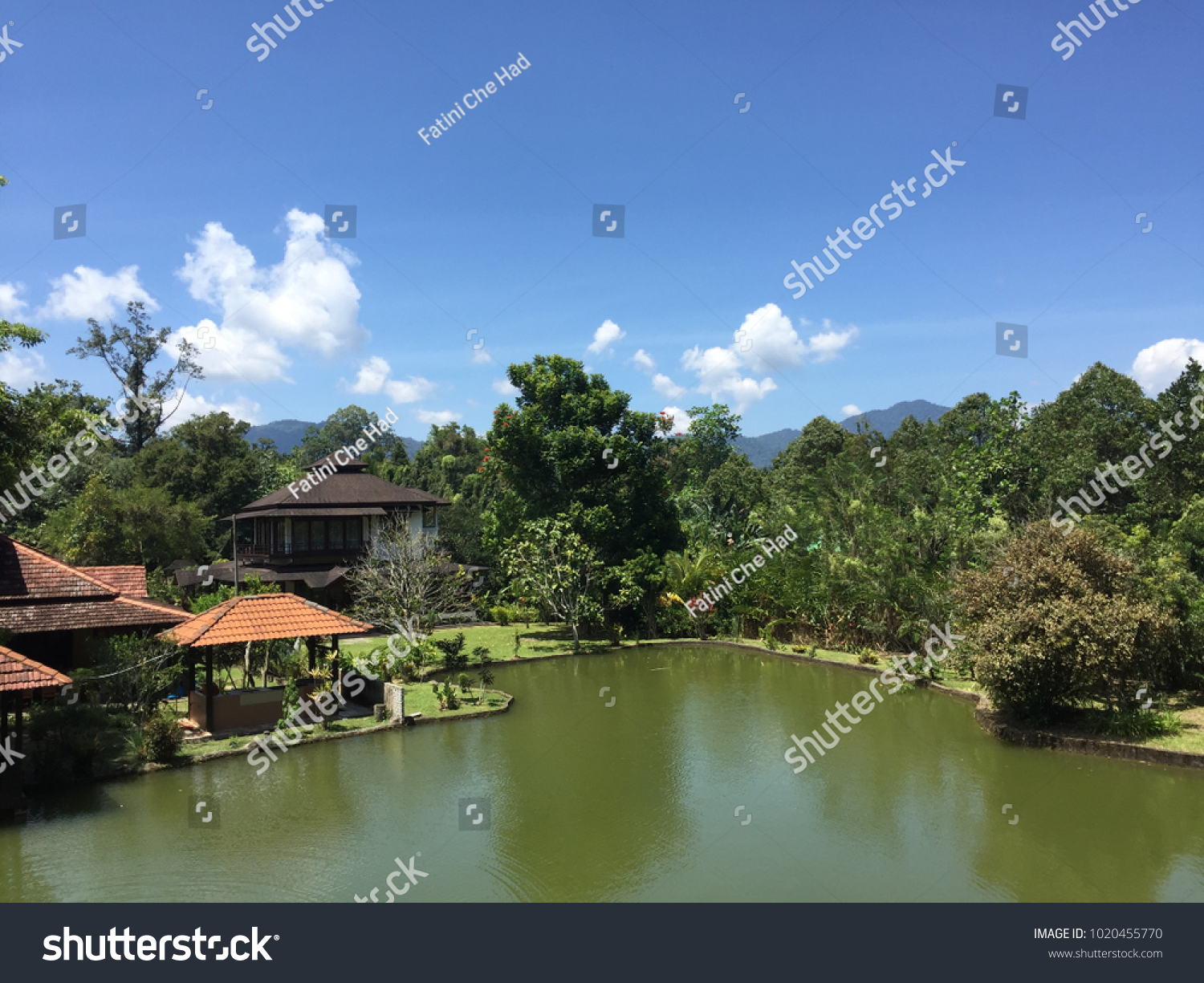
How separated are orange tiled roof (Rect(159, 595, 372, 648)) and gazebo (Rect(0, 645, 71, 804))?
2800 mm

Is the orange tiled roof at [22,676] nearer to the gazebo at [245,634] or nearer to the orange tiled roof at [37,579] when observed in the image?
the gazebo at [245,634]

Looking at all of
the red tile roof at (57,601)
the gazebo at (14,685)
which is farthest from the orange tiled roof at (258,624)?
the gazebo at (14,685)

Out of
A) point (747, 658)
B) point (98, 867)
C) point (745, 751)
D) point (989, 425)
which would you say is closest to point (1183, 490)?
point (989, 425)

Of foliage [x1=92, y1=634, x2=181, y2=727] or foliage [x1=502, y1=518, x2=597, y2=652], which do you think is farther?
foliage [x1=502, y1=518, x2=597, y2=652]

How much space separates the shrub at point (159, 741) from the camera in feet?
43.1

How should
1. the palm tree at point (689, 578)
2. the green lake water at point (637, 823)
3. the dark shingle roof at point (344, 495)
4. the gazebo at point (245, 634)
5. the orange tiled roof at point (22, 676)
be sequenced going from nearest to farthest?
the green lake water at point (637, 823)
the orange tiled roof at point (22, 676)
the gazebo at point (245, 634)
the palm tree at point (689, 578)
the dark shingle roof at point (344, 495)

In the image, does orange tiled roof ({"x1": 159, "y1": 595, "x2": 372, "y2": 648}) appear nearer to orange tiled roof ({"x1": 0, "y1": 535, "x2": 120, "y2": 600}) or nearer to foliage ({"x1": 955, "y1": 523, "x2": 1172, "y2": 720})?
orange tiled roof ({"x1": 0, "y1": 535, "x2": 120, "y2": 600})

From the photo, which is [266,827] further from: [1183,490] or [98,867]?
[1183,490]

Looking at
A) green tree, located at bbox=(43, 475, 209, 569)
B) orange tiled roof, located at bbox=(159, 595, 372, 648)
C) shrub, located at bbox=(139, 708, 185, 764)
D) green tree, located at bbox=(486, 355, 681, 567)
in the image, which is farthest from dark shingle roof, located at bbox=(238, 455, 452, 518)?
shrub, located at bbox=(139, 708, 185, 764)

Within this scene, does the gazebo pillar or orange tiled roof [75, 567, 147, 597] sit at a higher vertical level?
orange tiled roof [75, 567, 147, 597]

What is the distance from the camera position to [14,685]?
11.1m

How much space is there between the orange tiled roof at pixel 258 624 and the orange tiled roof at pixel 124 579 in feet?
7.68

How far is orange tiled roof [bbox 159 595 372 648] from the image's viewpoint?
47.6ft
